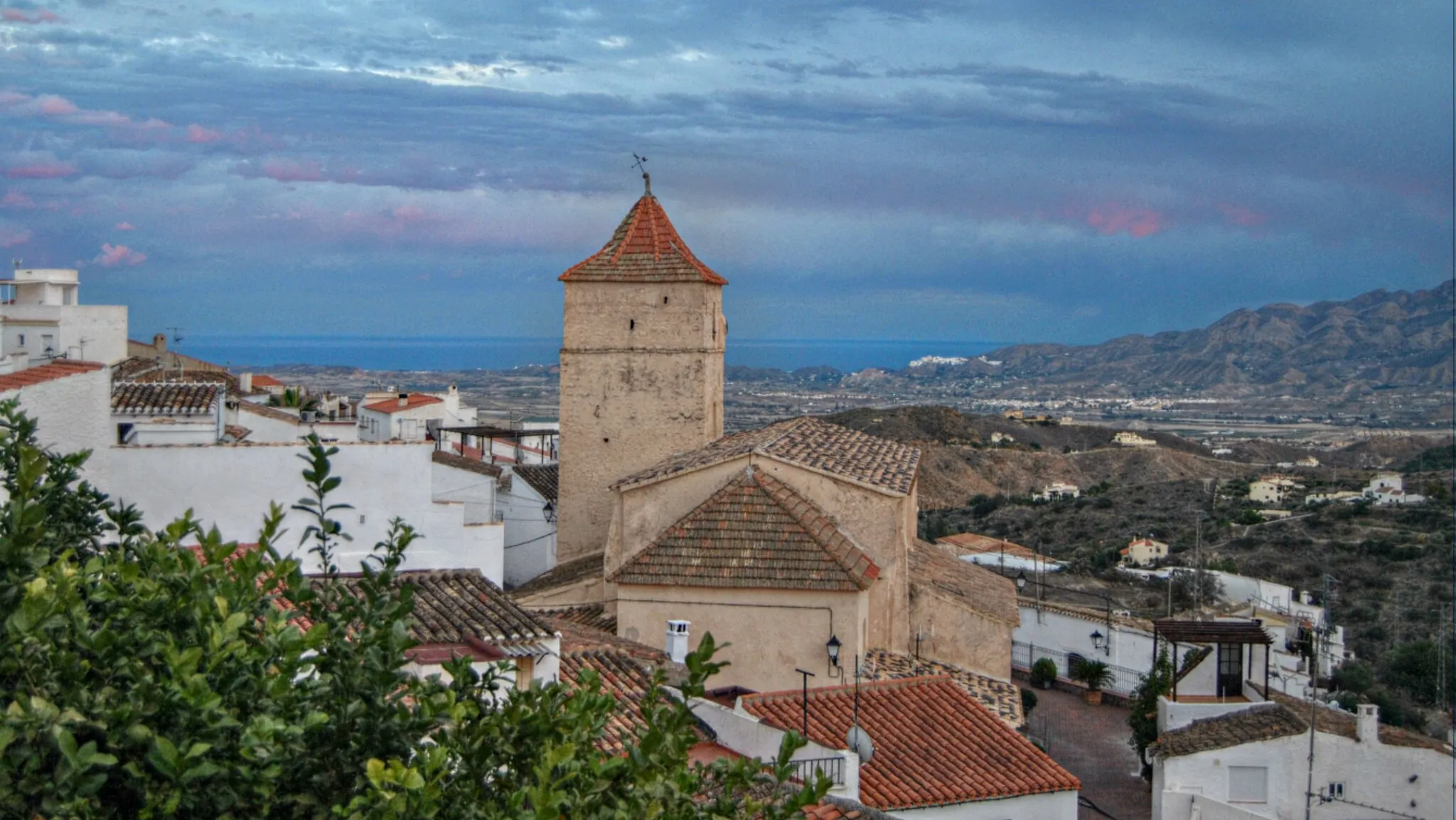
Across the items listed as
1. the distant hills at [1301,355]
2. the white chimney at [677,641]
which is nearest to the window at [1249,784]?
the white chimney at [677,641]

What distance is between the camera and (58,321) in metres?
28.8

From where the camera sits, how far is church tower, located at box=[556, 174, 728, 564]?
21031 mm

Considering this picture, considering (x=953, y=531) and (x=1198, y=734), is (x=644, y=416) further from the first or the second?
(x=953, y=531)

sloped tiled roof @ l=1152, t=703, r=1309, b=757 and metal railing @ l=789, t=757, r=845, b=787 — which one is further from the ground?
metal railing @ l=789, t=757, r=845, b=787

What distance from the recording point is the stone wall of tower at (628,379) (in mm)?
21031

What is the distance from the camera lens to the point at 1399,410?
4195 inches

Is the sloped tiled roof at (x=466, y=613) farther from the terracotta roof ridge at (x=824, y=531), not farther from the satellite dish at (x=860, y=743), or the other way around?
the terracotta roof ridge at (x=824, y=531)

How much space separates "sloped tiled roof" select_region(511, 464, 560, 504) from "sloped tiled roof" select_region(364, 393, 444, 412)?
5.77m

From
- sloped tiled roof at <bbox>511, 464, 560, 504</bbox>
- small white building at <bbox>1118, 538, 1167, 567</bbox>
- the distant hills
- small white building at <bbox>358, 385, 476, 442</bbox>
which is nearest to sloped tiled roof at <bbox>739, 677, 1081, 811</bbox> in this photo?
small white building at <bbox>358, 385, 476, 442</bbox>

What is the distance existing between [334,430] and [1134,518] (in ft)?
128

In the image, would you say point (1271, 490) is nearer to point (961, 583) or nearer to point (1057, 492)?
point (1057, 492)

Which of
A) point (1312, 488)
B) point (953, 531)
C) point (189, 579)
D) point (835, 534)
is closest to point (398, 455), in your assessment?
point (835, 534)

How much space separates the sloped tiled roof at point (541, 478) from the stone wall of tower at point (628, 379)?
468cm

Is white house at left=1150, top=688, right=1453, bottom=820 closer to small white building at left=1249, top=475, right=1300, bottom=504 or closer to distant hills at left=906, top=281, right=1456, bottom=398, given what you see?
small white building at left=1249, top=475, right=1300, bottom=504
